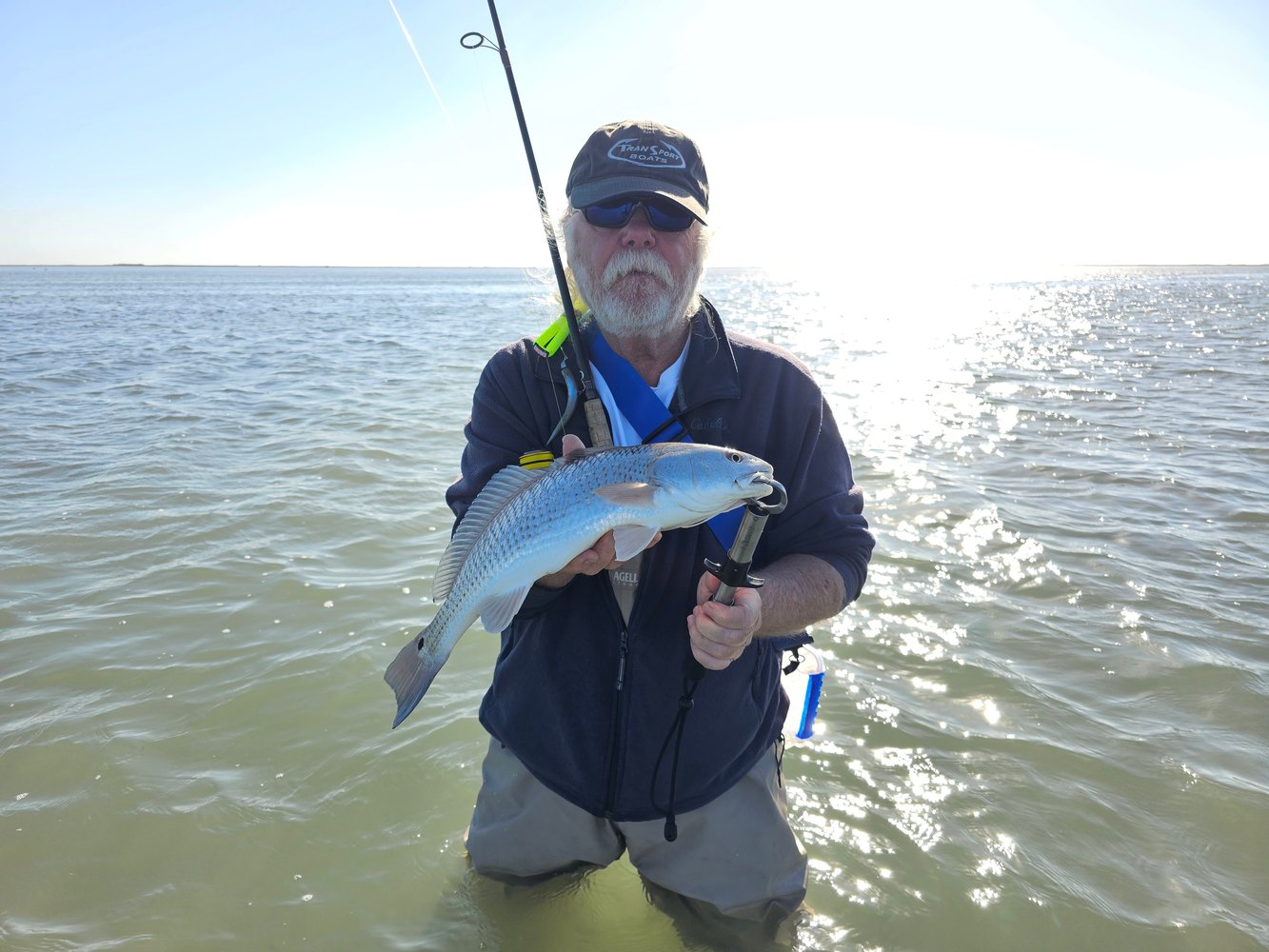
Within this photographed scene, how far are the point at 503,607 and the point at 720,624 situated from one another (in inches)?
35.8

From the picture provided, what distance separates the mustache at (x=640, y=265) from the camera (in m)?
3.17

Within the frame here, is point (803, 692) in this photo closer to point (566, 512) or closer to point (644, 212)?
point (566, 512)

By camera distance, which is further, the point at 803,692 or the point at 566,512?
the point at 803,692

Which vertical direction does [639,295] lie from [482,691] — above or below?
above

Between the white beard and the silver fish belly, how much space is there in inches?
26.7

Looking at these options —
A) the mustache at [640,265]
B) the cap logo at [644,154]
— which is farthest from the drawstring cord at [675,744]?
the cap logo at [644,154]

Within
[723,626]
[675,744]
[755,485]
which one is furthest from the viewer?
[675,744]

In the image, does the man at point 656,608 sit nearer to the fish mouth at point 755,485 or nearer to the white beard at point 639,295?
the white beard at point 639,295

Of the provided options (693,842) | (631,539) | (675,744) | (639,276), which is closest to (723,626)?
(631,539)

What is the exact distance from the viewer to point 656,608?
306 cm

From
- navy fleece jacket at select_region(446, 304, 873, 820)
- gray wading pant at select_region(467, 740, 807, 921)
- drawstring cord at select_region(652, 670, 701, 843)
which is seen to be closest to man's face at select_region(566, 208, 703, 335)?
navy fleece jacket at select_region(446, 304, 873, 820)

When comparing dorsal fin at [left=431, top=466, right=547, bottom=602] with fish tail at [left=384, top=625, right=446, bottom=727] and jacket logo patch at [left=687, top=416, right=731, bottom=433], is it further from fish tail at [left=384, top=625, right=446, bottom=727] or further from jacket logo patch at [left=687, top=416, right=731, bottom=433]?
jacket logo patch at [left=687, top=416, right=731, bottom=433]

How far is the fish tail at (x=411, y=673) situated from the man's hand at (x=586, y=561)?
581mm

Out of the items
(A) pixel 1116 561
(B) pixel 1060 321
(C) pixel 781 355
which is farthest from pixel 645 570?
(B) pixel 1060 321
